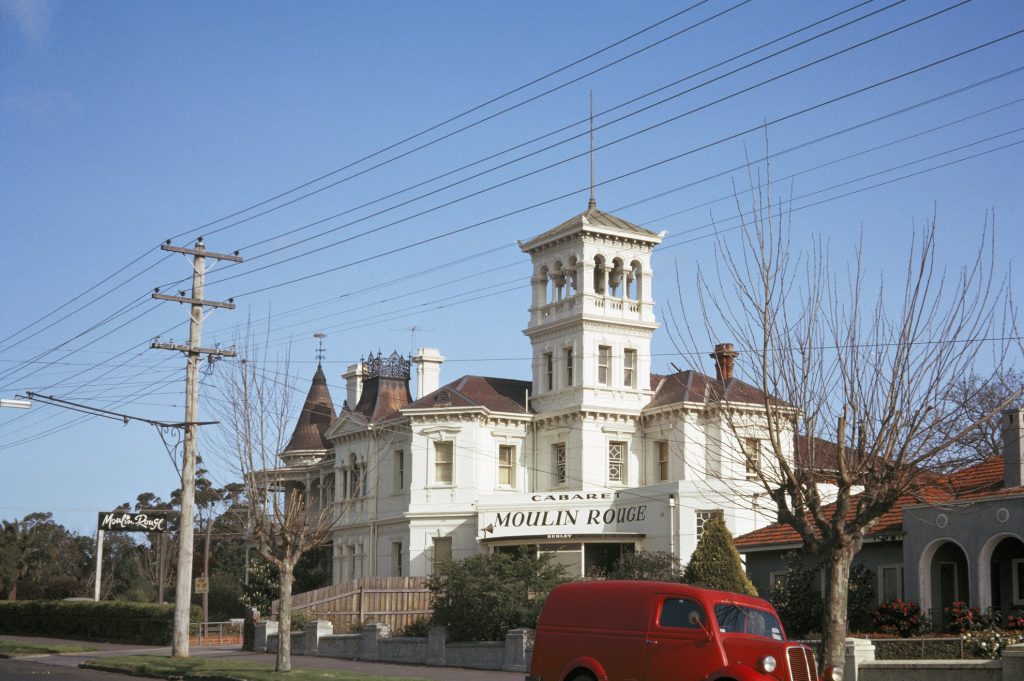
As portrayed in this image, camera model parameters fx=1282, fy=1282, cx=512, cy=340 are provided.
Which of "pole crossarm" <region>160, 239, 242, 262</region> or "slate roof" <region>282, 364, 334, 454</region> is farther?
"slate roof" <region>282, 364, 334, 454</region>

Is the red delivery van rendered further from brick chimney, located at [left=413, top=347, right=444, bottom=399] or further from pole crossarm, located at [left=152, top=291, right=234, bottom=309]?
brick chimney, located at [left=413, top=347, right=444, bottom=399]

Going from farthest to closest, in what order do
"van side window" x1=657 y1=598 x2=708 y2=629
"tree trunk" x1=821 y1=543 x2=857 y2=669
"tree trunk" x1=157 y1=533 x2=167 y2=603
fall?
"tree trunk" x1=157 y1=533 x2=167 y2=603, "tree trunk" x1=821 y1=543 x2=857 y2=669, "van side window" x1=657 y1=598 x2=708 y2=629

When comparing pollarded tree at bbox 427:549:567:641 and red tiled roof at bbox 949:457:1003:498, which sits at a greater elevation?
red tiled roof at bbox 949:457:1003:498

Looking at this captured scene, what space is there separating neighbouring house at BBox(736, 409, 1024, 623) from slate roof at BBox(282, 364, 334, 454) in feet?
128

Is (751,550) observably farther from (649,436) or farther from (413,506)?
(413,506)

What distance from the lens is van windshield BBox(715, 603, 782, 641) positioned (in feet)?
57.5

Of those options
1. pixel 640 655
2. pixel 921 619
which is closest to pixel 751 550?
pixel 921 619

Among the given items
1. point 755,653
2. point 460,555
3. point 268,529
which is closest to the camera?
point 755,653

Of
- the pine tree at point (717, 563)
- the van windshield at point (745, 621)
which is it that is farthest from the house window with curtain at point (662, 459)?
the van windshield at point (745, 621)

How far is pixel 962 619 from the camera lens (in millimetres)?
26719

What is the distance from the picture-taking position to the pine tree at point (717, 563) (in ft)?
118

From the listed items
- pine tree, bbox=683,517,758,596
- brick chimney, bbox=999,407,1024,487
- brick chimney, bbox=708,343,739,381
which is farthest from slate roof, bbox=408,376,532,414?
brick chimney, bbox=999,407,1024,487

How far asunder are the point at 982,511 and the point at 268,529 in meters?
16.1

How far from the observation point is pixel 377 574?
54.9m
